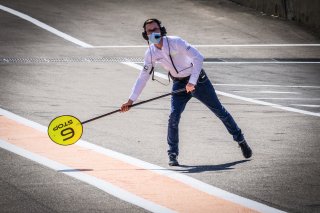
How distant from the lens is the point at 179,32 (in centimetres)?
2439

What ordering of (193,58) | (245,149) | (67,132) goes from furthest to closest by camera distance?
(245,149) → (67,132) → (193,58)

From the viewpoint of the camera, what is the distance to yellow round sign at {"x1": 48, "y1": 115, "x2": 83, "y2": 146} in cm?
1116

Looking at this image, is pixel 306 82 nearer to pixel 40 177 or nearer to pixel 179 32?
pixel 179 32

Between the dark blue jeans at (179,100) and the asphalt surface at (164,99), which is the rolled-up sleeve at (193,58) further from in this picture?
the asphalt surface at (164,99)

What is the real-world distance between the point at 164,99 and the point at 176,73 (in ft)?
17.7

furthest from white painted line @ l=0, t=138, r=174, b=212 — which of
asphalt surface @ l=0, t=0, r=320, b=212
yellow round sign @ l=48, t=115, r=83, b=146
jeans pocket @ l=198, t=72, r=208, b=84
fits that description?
jeans pocket @ l=198, t=72, r=208, b=84

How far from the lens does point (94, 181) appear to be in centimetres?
1000

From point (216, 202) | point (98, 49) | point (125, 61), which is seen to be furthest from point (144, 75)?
point (98, 49)

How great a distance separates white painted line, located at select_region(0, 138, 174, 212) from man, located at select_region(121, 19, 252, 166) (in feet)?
3.71


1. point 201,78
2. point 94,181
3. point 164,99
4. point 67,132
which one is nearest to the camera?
point 94,181

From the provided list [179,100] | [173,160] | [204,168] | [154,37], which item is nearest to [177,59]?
[154,37]

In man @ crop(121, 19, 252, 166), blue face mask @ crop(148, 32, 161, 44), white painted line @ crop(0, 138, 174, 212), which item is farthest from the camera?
man @ crop(121, 19, 252, 166)

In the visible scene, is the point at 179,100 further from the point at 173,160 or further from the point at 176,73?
the point at 173,160

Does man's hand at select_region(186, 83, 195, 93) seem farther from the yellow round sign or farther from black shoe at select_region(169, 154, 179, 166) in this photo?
the yellow round sign
